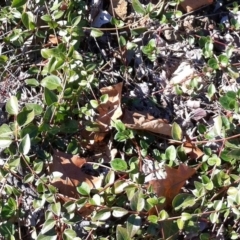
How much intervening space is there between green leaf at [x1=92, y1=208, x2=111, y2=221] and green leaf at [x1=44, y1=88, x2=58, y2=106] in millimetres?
453

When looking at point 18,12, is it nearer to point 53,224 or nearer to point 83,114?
point 83,114

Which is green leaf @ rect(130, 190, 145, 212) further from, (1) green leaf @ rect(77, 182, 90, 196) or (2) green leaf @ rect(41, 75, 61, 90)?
(2) green leaf @ rect(41, 75, 61, 90)

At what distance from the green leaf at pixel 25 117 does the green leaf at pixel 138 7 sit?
649 mm

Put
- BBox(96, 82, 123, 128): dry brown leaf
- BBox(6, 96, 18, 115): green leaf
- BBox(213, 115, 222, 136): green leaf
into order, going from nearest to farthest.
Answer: BBox(6, 96, 18, 115): green leaf, BBox(213, 115, 222, 136): green leaf, BBox(96, 82, 123, 128): dry brown leaf

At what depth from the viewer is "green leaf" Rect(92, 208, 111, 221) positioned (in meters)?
1.86

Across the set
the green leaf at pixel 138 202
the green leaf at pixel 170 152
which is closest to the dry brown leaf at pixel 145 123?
the green leaf at pixel 170 152

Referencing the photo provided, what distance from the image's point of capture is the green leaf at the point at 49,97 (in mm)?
1982

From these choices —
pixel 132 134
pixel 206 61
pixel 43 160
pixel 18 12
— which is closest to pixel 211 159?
pixel 132 134

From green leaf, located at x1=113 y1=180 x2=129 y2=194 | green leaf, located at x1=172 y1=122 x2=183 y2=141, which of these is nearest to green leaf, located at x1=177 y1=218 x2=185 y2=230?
green leaf, located at x1=113 y1=180 x2=129 y2=194

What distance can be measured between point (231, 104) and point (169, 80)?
363 millimetres

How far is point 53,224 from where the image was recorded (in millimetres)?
1858

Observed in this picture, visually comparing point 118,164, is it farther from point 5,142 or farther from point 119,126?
point 5,142

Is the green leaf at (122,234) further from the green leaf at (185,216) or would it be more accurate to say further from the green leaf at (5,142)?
the green leaf at (5,142)

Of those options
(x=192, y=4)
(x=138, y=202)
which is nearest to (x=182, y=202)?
(x=138, y=202)
